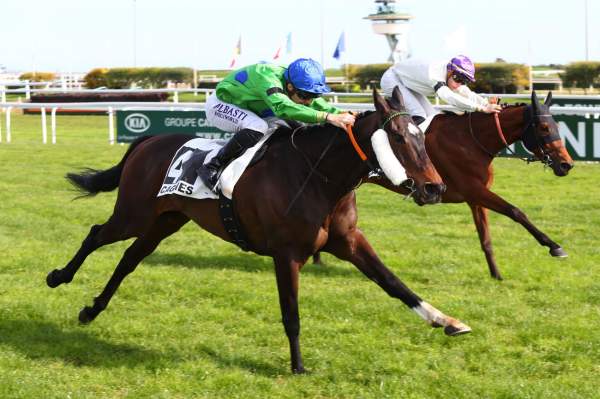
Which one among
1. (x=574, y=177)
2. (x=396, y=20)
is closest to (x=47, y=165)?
(x=574, y=177)

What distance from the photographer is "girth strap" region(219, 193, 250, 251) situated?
512cm

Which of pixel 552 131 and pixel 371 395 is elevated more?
pixel 552 131

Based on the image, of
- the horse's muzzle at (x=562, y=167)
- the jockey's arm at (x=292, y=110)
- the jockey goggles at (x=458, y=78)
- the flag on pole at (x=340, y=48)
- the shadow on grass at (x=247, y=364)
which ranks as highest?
the flag on pole at (x=340, y=48)

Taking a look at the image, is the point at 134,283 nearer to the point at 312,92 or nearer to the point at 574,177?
the point at 312,92

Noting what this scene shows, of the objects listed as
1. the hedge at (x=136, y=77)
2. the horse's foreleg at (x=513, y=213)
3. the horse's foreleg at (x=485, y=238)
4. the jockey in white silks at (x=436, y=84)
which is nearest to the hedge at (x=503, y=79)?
the hedge at (x=136, y=77)

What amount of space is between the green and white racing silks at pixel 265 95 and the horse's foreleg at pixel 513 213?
2167 mm

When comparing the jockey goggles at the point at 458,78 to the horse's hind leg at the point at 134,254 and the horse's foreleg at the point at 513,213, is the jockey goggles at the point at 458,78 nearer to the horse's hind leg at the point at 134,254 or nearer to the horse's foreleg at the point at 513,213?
the horse's foreleg at the point at 513,213

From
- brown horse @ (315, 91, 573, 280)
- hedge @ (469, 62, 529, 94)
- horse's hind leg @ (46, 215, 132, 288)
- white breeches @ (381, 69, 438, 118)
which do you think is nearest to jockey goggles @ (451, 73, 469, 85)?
brown horse @ (315, 91, 573, 280)

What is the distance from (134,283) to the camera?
683 cm

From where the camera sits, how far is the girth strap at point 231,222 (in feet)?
16.8

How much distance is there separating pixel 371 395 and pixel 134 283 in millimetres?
2809

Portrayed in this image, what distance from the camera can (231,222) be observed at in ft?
16.9

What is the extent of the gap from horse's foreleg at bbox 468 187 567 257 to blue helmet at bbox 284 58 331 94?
2.48 meters

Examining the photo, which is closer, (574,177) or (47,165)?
(574,177)
